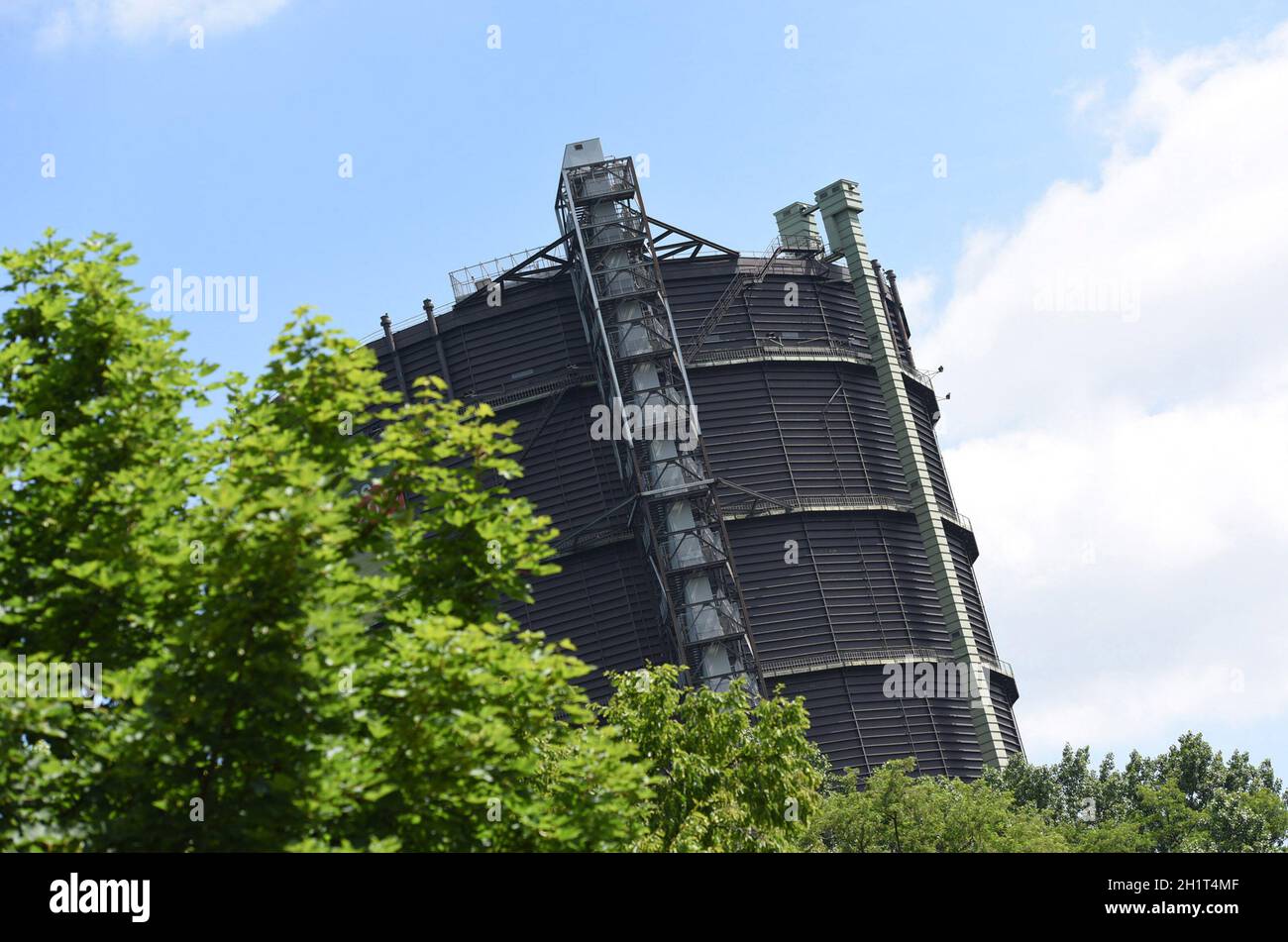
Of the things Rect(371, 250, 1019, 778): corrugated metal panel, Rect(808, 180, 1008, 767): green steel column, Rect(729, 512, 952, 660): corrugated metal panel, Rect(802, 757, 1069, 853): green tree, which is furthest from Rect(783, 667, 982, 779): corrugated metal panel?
Rect(802, 757, 1069, 853): green tree

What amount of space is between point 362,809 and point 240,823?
1.09m

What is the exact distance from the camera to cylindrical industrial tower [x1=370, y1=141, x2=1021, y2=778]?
44.2 metres

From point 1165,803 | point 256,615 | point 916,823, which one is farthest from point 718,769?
point 1165,803

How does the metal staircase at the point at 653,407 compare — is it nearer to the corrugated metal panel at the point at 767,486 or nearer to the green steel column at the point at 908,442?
the corrugated metal panel at the point at 767,486

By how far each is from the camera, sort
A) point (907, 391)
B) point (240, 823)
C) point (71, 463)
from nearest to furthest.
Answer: point (240, 823) → point (71, 463) → point (907, 391)

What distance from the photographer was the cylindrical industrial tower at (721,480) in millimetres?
44188

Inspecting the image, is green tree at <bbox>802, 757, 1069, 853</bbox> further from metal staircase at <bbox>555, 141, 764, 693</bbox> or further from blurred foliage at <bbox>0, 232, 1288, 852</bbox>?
blurred foliage at <bbox>0, 232, 1288, 852</bbox>

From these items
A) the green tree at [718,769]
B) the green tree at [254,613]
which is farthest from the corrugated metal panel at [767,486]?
the green tree at [254,613]

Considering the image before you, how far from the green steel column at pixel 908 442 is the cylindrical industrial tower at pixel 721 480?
0.37ft

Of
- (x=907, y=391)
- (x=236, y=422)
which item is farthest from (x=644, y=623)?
(x=236, y=422)

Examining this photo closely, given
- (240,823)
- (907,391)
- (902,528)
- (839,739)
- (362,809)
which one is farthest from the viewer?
(907,391)

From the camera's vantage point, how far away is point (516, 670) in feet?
40.8

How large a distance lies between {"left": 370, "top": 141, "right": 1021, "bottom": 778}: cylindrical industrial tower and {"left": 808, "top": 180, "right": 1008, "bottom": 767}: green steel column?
114 mm
